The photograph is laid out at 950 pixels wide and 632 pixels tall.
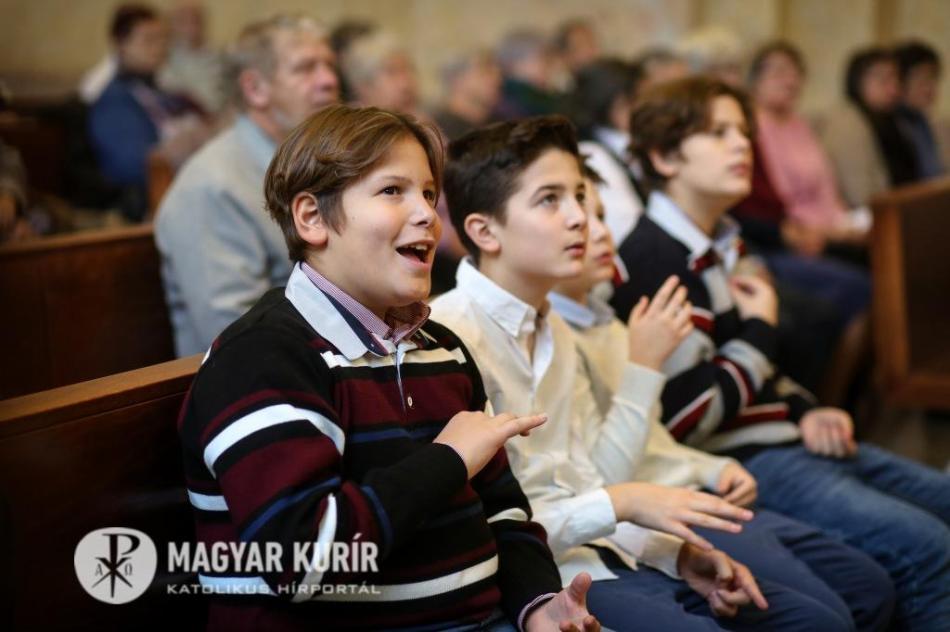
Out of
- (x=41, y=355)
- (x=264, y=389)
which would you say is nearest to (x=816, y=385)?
(x=41, y=355)

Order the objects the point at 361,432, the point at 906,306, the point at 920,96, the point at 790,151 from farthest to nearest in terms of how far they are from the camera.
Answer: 1. the point at 920,96
2. the point at 790,151
3. the point at 906,306
4. the point at 361,432

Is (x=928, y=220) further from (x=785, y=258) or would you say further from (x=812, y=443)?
(x=812, y=443)

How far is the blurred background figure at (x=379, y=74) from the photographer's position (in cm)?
429

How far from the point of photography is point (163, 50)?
5055 millimetres

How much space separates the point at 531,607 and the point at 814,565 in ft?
2.92

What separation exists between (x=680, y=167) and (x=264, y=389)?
58.4 inches

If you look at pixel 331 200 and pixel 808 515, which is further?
pixel 808 515

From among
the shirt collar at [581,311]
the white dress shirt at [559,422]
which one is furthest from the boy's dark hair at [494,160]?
the shirt collar at [581,311]

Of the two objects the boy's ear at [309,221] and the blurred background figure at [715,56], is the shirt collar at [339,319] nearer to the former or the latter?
the boy's ear at [309,221]

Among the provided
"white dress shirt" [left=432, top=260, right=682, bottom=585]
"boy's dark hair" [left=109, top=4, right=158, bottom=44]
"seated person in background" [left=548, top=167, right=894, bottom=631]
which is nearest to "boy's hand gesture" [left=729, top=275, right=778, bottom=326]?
"seated person in background" [left=548, top=167, right=894, bottom=631]

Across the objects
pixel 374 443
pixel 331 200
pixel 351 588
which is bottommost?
pixel 351 588

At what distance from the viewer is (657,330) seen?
1.92m

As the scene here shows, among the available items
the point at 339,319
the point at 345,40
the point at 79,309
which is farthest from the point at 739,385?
the point at 345,40

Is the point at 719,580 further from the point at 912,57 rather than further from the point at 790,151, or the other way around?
the point at 912,57
